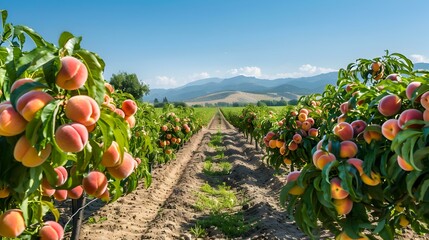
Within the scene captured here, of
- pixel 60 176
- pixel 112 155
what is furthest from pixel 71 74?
pixel 60 176

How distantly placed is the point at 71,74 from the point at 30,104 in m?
0.17

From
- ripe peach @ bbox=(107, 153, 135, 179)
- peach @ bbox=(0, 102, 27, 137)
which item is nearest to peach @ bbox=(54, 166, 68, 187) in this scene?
ripe peach @ bbox=(107, 153, 135, 179)

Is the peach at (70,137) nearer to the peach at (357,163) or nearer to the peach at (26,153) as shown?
the peach at (26,153)

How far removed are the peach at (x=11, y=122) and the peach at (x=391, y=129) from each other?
5.09 ft

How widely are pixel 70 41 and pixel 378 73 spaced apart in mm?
3327

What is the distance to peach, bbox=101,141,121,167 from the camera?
56.6 inches

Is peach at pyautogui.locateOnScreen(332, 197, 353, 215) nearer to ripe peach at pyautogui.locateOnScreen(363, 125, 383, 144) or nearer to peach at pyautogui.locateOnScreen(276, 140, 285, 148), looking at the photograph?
ripe peach at pyautogui.locateOnScreen(363, 125, 383, 144)

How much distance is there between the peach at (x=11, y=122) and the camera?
1129 mm

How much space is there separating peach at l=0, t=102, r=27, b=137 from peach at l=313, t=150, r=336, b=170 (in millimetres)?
1361

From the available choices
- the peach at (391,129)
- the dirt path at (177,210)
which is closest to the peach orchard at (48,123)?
the peach at (391,129)

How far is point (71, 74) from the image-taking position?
1186 mm

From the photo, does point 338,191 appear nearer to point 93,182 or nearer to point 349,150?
point 349,150

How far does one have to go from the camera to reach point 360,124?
195 centimetres

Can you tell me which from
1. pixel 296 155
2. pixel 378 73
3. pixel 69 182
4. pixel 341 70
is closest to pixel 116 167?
pixel 69 182
